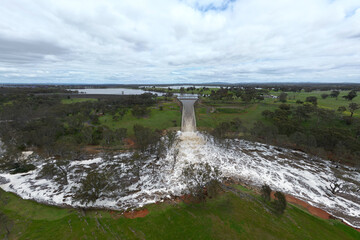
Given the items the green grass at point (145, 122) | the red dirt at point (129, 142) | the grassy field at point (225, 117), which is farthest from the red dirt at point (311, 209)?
the green grass at point (145, 122)

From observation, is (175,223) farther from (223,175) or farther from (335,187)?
(335,187)

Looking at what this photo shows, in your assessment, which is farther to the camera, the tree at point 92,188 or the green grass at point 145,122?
the green grass at point 145,122

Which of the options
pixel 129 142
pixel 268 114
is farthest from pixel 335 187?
pixel 129 142

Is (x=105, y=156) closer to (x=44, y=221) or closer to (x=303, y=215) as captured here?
(x=44, y=221)

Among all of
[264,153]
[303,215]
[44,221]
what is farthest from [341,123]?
[44,221]

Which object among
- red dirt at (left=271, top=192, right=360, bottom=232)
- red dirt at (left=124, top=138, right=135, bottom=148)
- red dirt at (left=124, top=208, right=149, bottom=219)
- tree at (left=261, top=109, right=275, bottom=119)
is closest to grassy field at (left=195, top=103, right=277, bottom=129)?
tree at (left=261, top=109, right=275, bottom=119)

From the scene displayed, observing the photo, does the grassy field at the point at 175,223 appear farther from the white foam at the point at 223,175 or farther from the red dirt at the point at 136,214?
the white foam at the point at 223,175
